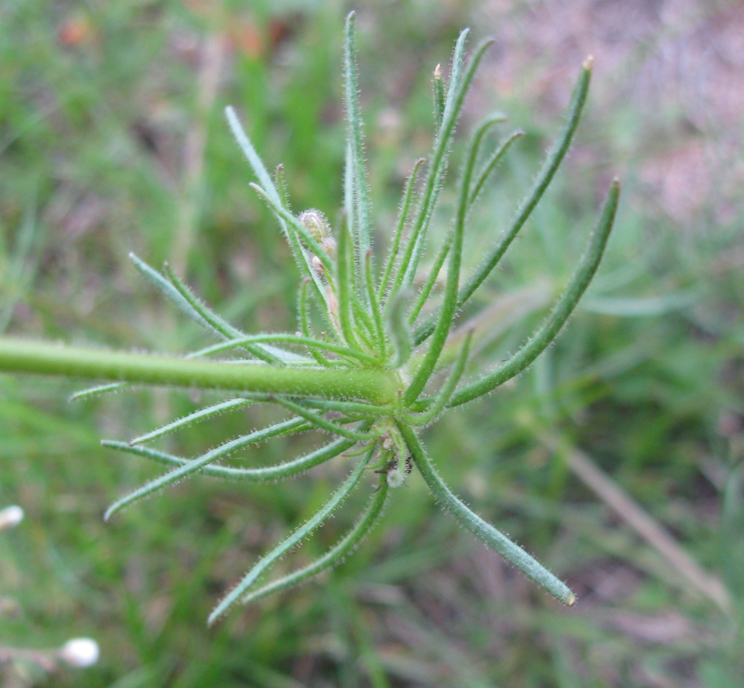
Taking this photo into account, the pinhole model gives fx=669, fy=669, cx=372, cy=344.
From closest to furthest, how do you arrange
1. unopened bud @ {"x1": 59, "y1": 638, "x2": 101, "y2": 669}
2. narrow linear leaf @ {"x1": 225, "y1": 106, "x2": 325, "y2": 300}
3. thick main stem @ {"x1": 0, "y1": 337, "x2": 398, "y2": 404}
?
thick main stem @ {"x1": 0, "y1": 337, "x2": 398, "y2": 404} → narrow linear leaf @ {"x1": 225, "y1": 106, "x2": 325, "y2": 300} → unopened bud @ {"x1": 59, "y1": 638, "x2": 101, "y2": 669}

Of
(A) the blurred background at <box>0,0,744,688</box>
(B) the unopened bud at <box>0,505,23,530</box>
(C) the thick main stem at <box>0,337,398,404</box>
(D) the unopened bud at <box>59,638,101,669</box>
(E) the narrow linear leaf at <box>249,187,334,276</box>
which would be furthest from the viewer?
(A) the blurred background at <box>0,0,744,688</box>

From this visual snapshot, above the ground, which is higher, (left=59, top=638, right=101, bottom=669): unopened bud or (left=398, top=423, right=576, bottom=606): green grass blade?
(left=398, top=423, right=576, bottom=606): green grass blade

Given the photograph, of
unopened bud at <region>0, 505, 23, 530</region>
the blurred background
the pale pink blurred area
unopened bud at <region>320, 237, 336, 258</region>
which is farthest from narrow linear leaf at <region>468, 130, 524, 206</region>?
the pale pink blurred area

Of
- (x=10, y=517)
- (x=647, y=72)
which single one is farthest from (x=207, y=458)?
(x=647, y=72)

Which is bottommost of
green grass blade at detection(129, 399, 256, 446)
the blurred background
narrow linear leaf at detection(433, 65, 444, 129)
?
the blurred background

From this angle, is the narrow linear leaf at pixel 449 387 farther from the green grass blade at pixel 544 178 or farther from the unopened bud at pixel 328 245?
the unopened bud at pixel 328 245

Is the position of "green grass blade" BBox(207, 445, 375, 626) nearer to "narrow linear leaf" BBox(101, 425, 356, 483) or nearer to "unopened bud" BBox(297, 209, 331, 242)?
"narrow linear leaf" BBox(101, 425, 356, 483)

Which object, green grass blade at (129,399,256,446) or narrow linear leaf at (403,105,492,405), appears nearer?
narrow linear leaf at (403,105,492,405)

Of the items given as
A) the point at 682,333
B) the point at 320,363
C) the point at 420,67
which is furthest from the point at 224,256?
the point at 320,363
